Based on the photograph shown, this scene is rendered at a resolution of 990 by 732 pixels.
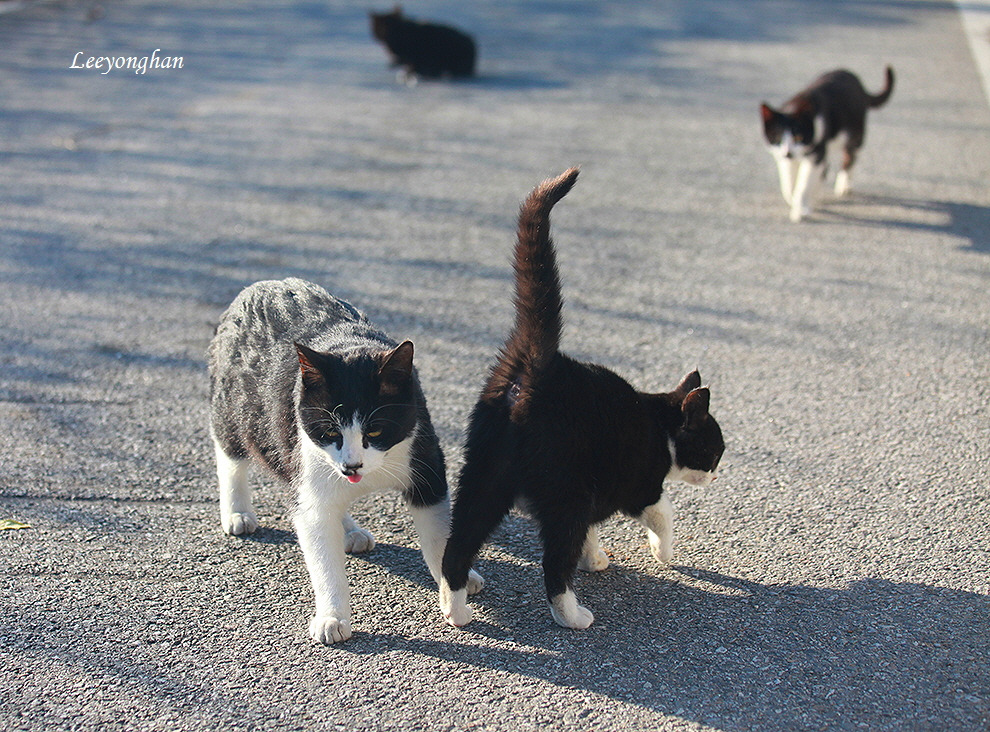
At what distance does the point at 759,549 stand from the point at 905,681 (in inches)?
29.1

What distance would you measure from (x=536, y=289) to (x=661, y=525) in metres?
0.89

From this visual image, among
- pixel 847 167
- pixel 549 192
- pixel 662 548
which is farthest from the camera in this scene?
pixel 847 167

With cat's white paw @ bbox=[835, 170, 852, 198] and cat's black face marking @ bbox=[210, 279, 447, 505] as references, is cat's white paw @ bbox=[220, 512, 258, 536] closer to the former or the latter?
cat's black face marking @ bbox=[210, 279, 447, 505]

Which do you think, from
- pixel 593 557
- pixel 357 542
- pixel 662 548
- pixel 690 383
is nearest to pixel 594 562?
pixel 593 557

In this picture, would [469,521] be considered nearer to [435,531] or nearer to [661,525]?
[435,531]

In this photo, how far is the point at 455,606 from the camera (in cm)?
290

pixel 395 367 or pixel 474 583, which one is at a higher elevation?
pixel 395 367

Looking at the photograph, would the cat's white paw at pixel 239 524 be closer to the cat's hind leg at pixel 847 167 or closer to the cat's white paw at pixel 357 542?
the cat's white paw at pixel 357 542

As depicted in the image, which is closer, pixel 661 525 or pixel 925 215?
pixel 661 525

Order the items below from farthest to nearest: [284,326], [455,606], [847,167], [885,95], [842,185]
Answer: [885,95] → [842,185] → [847,167] → [284,326] → [455,606]

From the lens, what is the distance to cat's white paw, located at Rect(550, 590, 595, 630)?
9.39 feet

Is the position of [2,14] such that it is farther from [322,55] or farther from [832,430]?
[832,430]

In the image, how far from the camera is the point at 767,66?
1123cm

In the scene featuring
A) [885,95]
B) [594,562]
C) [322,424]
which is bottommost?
[594,562]
